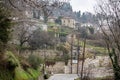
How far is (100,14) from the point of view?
120 ft

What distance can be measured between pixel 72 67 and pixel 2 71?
5462 centimetres

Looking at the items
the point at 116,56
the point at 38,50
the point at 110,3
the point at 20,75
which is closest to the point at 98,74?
the point at 116,56

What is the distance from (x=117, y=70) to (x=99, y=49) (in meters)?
59.0

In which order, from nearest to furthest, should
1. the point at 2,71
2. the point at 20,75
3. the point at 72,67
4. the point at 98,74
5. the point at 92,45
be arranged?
the point at 2,71
the point at 20,75
the point at 98,74
the point at 72,67
the point at 92,45

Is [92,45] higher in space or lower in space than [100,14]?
lower

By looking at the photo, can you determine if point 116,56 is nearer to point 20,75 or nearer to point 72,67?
point 20,75

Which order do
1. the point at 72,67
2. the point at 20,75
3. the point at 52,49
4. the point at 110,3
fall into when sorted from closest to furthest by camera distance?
the point at 20,75
the point at 110,3
the point at 72,67
the point at 52,49

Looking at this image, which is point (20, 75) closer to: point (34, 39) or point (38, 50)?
point (34, 39)

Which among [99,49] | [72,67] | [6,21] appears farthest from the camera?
[99,49]

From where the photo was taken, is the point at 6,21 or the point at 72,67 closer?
the point at 6,21

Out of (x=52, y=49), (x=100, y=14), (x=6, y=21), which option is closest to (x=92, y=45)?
(x=52, y=49)

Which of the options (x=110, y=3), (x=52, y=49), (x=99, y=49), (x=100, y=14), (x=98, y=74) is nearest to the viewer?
(x=110, y=3)

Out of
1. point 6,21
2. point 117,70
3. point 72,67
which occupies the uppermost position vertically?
point 6,21

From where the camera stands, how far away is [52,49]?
83.9 meters
